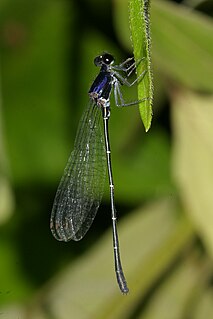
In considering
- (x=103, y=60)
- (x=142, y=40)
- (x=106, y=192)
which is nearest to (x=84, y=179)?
(x=106, y=192)

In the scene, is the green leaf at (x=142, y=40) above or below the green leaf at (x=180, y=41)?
below

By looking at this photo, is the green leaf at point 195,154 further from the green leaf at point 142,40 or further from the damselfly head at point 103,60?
the green leaf at point 142,40

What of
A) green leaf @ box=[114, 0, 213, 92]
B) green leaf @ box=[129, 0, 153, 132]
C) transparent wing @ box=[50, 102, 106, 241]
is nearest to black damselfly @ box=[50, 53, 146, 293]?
transparent wing @ box=[50, 102, 106, 241]

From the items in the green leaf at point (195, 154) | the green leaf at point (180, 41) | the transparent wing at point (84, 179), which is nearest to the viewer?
the green leaf at point (180, 41)

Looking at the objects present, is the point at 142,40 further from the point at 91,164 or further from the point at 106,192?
the point at 106,192

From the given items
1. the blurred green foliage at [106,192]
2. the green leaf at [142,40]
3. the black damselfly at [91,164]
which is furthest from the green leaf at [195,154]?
the green leaf at [142,40]

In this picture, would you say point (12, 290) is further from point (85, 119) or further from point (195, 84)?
point (195, 84)

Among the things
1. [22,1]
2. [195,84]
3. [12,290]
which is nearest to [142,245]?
[12,290]
